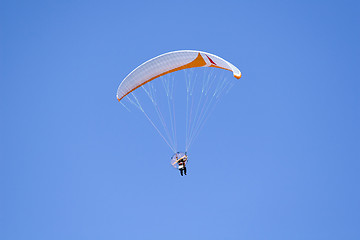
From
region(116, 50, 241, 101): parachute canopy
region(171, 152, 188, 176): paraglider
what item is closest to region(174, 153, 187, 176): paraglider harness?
region(171, 152, 188, 176): paraglider

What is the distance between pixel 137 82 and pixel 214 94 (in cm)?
416

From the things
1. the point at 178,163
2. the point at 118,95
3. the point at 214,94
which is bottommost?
the point at 178,163

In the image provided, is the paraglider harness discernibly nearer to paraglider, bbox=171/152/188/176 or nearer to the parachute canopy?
paraglider, bbox=171/152/188/176

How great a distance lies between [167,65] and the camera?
2455 cm

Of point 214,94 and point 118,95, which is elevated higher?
point 118,95

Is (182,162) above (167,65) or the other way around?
the other way around

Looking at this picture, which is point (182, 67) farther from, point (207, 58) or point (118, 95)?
point (118, 95)

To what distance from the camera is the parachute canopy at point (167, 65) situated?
945 inches

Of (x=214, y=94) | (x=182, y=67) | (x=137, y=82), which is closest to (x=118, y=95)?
(x=137, y=82)

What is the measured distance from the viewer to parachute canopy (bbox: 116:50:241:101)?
24.0 metres

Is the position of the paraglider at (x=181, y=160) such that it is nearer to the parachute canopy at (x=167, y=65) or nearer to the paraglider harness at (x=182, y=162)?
the paraglider harness at (x=182, y=162)

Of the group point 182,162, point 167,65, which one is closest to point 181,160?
point 182,162

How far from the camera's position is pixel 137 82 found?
25.1m

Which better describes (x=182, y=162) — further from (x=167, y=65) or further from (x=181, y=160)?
(x=167, y=65)
